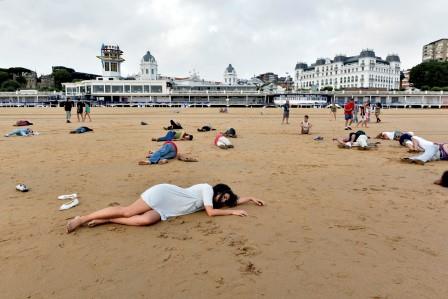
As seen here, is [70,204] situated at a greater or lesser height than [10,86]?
lesser

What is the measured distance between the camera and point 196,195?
4840mm

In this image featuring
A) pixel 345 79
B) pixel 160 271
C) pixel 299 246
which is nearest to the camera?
pixel 160 271

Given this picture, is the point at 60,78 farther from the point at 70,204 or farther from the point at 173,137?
the point at 70,204

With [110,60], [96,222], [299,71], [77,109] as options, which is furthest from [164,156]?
[299,71]

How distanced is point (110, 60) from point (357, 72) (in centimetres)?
8412

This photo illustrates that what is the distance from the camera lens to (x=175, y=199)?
4.67 m

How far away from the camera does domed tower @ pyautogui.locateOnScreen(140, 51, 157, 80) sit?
10400 centimetres

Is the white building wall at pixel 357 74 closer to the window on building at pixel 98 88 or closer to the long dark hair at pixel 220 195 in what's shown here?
the window on building at pixel 98 88

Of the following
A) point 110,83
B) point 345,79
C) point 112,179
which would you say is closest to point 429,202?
point 112,179

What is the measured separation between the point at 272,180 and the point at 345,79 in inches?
5150

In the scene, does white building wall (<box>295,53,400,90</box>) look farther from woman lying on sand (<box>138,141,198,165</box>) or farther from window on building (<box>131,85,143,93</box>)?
woman lying on sand (<box>138,141,198,165</box>)

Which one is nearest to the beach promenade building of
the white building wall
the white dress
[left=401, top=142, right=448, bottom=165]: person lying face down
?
the white building wall

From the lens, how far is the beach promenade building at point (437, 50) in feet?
452

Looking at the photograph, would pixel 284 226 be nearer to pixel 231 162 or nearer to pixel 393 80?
pixel 231 162
